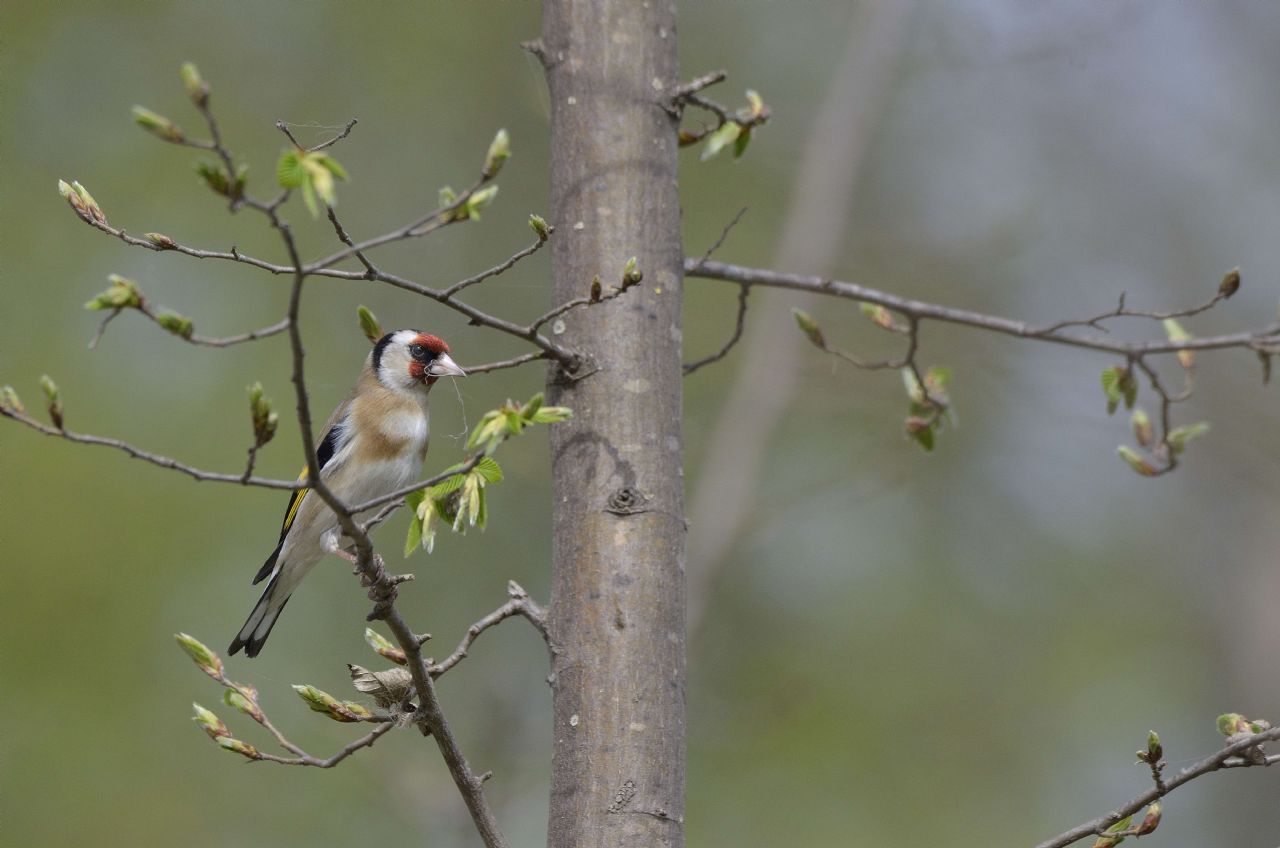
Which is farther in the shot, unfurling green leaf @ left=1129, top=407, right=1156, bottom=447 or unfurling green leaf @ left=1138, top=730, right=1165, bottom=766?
unfurling green leaf @ left=1129, top=407, right=1156, bottom=447

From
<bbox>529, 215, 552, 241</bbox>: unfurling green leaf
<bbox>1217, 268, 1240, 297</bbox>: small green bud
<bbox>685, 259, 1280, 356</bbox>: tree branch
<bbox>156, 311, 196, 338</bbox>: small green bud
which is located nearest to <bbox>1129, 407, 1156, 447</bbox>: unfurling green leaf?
<bbox>685, 259, 1280, 356</bbox>: tree branch

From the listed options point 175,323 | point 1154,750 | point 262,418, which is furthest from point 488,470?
point 1154,750

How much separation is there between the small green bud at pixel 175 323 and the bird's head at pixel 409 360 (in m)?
2.33

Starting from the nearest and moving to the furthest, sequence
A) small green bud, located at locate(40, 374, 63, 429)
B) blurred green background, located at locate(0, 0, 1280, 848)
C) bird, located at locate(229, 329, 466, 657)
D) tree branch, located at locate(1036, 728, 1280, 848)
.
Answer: small green bud, located at locate(40, 374, 63, 429), tree branch, located at locate(1036, 728, 1280, 848), bird, located at locate(229, 329, 466, 657), blurred green background, located at locate(0, 0, 1280, 848)

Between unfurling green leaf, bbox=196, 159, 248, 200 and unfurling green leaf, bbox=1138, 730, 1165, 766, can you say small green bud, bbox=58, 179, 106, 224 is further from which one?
unfurling green leaf, bbox=1138, 730, 1165, 766

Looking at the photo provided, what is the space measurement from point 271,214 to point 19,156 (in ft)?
27.2

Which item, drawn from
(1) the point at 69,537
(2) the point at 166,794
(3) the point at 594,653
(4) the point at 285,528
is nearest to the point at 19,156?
(1) the point at 69,537

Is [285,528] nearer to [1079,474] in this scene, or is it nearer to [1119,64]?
[1079,474]

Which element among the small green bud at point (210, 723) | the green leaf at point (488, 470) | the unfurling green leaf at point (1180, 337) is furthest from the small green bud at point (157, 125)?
the unfurling green leaf at point (1180, 337)

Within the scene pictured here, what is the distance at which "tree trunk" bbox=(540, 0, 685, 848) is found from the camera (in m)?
2.79

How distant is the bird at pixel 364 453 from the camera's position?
4316 mm

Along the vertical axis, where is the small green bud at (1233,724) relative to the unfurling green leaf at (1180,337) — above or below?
below

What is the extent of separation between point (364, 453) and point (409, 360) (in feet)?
1.38

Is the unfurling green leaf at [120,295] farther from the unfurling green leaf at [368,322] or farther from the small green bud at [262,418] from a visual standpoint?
the unfurling green leaf at [368,322]
